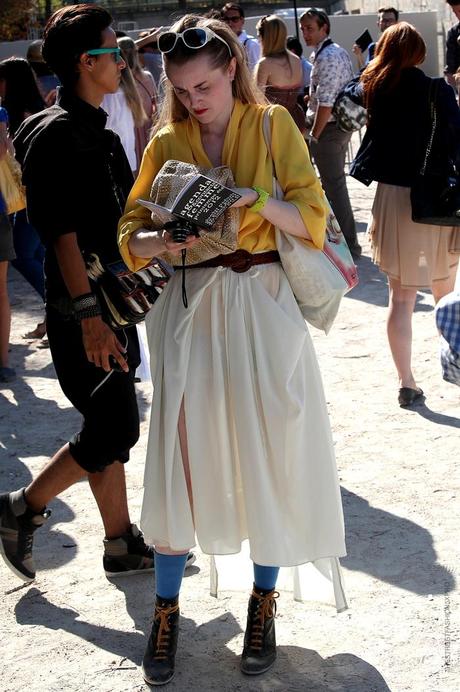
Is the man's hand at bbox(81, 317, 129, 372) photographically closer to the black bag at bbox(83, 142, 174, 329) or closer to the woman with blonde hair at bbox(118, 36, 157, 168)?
the black bag at bbox(83, 142, 174, 329)

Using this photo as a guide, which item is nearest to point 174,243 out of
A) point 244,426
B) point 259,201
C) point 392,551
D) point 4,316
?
point 259,201

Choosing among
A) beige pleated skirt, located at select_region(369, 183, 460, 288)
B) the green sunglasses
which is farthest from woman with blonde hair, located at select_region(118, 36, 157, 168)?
the green sunglasses

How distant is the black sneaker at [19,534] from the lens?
12.6 ft

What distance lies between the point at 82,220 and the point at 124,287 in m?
0.31

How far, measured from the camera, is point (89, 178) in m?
3.37

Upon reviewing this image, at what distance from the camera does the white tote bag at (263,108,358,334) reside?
3.05m

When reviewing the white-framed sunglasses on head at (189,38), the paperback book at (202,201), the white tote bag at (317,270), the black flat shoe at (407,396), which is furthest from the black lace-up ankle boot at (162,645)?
the black flat shoe at (407,396)

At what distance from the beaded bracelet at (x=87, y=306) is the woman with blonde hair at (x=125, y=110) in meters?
4.19

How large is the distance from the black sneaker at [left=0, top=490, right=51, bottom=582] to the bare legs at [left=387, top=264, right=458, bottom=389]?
241 cm

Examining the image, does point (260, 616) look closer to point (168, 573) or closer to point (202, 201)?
point (168, 573)

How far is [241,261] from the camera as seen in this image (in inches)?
121

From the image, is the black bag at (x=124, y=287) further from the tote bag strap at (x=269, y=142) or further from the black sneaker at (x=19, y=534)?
the black sneaker at (x=19, y=534)

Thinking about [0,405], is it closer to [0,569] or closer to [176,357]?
[0,569]

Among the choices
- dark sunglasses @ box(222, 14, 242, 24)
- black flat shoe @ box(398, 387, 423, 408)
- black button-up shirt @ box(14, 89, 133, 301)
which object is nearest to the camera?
black button-up shirt @ box(14, 89, 133, 301)
